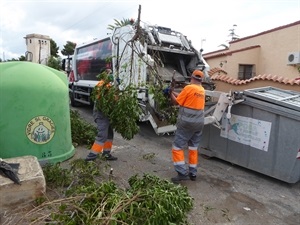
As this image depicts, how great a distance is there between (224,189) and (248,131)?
3.43 feet

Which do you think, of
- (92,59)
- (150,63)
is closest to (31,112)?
(150,63)

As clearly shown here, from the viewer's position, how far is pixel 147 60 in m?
5.77

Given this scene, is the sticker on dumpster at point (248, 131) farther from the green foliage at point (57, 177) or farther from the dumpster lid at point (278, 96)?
the green foliage at point (57, 177)

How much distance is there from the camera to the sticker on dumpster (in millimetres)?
4176

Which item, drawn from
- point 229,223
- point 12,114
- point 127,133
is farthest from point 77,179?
point 229,223

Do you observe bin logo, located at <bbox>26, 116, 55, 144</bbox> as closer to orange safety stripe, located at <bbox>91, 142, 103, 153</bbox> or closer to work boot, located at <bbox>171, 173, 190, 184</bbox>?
orange safety stripe, located at <bbox>91, 142, 103, 153</bbox>

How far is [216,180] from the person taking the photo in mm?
4188

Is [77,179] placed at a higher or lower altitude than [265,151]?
lower

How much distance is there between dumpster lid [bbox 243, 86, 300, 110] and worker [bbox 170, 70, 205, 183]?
2.93ft

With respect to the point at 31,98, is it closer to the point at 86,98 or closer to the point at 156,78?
the point at 156,78

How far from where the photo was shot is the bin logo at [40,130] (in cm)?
412

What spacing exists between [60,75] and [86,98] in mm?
5144

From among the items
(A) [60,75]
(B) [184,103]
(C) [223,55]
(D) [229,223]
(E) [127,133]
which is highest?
(C) [223,55]

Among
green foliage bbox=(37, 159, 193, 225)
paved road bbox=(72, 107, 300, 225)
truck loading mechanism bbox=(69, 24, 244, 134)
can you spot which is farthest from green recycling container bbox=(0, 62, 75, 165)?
green foliage bbox=(37, 159, 193, 225)
